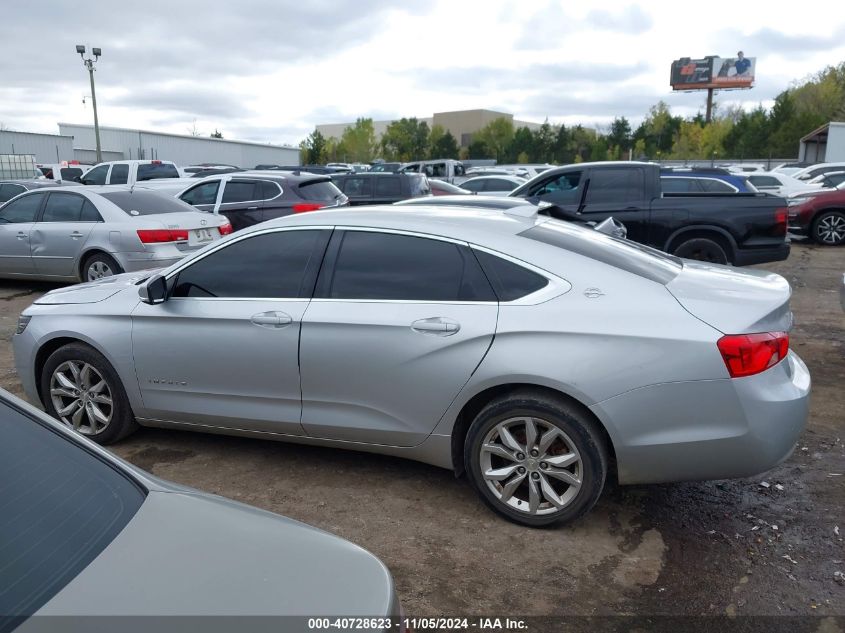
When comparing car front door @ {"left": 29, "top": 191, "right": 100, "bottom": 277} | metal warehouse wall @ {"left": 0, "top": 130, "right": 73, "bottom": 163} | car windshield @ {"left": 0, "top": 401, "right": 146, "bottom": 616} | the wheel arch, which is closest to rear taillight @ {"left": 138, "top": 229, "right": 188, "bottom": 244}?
car front door @ {"left": 29, "top": 191, "right": 100, "bottom": 277}

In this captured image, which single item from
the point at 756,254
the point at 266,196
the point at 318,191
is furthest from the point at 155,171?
the point at 756,254

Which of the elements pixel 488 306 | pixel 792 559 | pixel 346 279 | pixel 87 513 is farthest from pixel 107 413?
pixel 792 559

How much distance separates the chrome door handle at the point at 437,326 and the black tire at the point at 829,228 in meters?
14.8

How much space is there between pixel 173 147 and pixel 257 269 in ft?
173

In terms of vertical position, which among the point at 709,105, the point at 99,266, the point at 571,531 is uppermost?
the point at 709,105

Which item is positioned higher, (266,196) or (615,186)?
(615,186)

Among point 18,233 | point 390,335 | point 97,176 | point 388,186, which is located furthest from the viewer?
point 97,176

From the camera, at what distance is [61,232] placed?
31.8 ft

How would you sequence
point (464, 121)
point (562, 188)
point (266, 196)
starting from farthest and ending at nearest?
point (464, 121) → point (266, 196) → point (562, 188)

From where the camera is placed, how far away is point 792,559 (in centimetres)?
340

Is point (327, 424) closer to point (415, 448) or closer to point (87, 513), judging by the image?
point (415, 448)

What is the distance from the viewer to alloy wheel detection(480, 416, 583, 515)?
3529 mm

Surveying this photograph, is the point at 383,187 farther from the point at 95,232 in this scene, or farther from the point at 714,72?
the point at 714,72

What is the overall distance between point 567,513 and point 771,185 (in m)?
20.9
